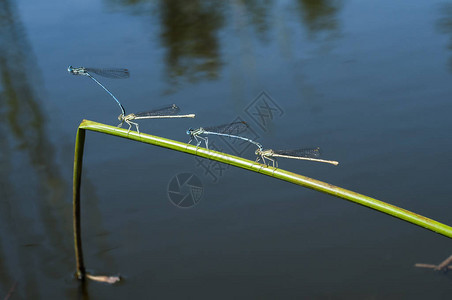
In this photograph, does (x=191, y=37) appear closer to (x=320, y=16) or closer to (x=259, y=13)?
(x=259, y=13)

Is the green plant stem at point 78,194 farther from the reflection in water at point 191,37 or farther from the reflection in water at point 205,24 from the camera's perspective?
the reflection in water at point 191,37

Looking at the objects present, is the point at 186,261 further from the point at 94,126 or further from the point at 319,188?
the point at 319,188

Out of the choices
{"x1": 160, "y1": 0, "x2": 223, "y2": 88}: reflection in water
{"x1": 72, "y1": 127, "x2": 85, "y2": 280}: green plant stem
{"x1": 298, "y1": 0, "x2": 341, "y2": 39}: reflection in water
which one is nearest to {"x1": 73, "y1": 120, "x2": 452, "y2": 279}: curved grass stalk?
{"x1": 72, "y1": 127, "x2": 85, "y2": 280}: green plant stem

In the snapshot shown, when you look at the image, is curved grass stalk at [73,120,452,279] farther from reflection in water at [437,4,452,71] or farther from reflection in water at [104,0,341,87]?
reflection in water at [437,4,452,71]

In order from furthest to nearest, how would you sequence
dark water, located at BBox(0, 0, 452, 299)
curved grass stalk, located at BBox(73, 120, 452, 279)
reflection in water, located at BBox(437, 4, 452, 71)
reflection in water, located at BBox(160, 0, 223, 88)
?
reflection in water, located at BBox(437, 4, 452, 71) → reflection in water, located at BBox(160, 0, 223, 88) → dark water, located at BBox(0, 0, 452, 299) → curved grass stalk, located at BBox(73, 120, 452, 279)

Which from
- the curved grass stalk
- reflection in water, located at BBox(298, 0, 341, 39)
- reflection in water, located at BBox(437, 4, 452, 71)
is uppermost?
the curved grass stalk

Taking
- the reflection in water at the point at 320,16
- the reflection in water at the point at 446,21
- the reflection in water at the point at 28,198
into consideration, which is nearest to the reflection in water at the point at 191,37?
the reflection in water at the point at 320,16
